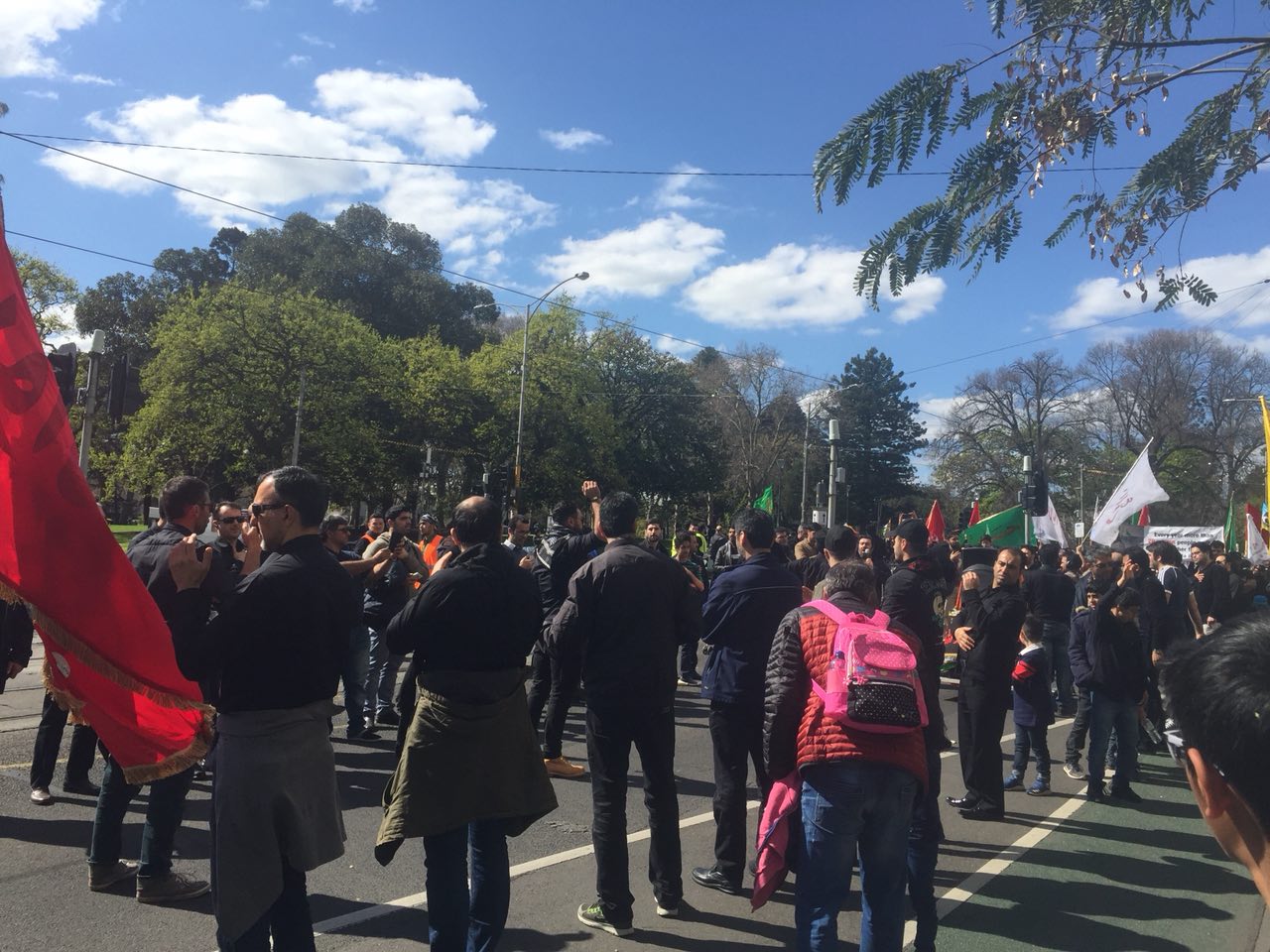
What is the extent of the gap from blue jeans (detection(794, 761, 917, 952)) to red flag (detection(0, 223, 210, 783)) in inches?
95.9

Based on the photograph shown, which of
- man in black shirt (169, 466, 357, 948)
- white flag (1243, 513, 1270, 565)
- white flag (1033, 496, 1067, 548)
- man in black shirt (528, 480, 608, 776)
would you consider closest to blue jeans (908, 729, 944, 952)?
man in black shirt (169, 466, 357, 948)

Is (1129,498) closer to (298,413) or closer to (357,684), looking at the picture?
(357,684)

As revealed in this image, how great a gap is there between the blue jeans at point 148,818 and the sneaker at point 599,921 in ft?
6.47

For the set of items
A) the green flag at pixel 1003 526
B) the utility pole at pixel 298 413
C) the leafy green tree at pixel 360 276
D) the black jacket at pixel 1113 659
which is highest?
the leafy green tree at pixel 360 276

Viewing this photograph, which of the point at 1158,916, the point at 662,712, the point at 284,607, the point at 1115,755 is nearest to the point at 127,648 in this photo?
the point at 284,607

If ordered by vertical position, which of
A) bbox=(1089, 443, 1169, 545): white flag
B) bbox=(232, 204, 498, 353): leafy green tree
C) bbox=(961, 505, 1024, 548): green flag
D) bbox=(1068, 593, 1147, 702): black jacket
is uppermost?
bbox=(232, 204, 498, 353): leafy green tree

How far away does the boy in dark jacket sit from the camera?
301 inches

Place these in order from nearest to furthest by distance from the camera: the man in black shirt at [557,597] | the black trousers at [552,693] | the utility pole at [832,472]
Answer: the black trousers at [552,693] → the man in black shirt at [557,597] → the utility pole at [832,472]

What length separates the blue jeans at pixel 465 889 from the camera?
3.65m

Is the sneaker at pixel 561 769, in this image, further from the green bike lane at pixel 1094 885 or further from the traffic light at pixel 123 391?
the traffic light at pixel 123 391

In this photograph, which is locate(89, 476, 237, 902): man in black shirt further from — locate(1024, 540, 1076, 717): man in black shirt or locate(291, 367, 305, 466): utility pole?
locate(291, 367, 305, 466): utility pole

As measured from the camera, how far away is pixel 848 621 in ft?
12.5

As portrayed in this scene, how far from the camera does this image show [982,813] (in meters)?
6.93

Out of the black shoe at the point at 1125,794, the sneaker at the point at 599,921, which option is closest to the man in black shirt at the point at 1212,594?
the black shoe at the point at 1125,794
